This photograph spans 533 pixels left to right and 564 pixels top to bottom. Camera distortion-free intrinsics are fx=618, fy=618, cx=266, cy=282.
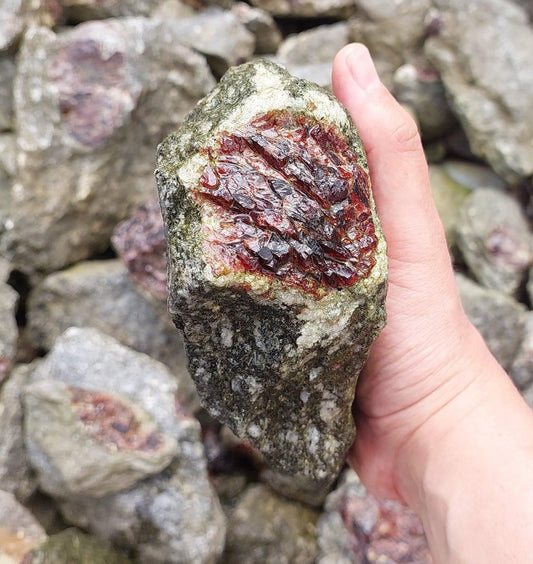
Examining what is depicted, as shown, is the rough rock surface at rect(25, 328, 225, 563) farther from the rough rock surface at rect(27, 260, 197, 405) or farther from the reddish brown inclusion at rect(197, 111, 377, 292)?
the reddish brown inclusion at rect(197, 111, 377, 292)

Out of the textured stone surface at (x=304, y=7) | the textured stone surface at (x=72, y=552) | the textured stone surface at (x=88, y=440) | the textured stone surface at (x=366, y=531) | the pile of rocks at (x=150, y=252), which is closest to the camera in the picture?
the textured stone surface at (x=72, y=552)

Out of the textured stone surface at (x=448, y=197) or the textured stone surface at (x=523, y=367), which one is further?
the textured stone surface at (x=448, y=197)

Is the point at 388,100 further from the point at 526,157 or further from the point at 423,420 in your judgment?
the point at 526,157

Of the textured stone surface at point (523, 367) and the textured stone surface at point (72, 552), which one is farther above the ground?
the textured stone surface at point (523, 367)

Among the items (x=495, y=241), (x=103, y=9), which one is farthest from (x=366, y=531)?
(x=103, y=9)

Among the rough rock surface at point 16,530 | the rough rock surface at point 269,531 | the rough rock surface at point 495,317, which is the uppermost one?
the rough rock surface at point 495,317

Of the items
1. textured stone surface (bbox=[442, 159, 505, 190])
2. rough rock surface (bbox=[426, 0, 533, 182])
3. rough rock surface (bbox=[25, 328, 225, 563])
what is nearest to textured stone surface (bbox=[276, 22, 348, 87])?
rough rock surface (bbox=[426, 0, 533, 182])

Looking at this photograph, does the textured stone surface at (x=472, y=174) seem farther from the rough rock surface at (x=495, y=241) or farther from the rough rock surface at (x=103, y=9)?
the rough rock surface at (x=103, y=9)

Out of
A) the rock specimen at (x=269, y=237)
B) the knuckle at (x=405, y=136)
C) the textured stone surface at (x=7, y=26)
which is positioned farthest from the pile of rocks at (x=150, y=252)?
the knuckle at (x=405, y=136)

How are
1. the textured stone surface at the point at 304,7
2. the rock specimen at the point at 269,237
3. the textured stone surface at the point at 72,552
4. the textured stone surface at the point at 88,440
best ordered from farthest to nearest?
the textured stone surface at the point at 304,7 < the textured stone surface at the point at 88,440 < the textured stone surface at the point at 72,552 < the rock specimen at the point at 269,237
